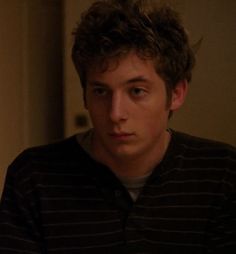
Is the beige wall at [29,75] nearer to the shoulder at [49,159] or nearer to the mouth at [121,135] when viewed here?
the shoulder at [49,159]

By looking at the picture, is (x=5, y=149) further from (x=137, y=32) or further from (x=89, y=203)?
(x=137, y=32)

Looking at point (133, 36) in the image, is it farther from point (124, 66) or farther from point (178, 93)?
point (178, 93)

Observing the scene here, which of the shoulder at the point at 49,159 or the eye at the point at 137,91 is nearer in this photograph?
the eye at the point at 137,91

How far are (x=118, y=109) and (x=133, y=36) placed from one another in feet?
0.54

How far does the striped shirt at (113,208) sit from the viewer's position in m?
1.12

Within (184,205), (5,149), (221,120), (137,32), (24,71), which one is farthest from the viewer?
(221,120)

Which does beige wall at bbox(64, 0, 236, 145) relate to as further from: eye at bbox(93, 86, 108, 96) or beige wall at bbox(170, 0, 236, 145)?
eye at bbox(93, 86, 108, 96)

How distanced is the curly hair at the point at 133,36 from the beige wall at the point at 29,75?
0.83m

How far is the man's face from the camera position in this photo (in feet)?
3.41

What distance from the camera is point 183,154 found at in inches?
47.9

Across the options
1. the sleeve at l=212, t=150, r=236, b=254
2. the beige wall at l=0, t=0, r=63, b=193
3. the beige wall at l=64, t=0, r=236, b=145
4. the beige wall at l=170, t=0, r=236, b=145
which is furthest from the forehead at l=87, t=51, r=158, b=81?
the beige wall at l=170, t=0, r=236, b=145

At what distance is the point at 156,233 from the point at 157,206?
64 mm

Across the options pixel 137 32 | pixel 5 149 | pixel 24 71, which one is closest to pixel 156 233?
pixel 137 32

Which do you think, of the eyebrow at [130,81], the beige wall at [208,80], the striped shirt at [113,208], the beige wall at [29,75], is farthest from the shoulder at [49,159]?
the beige wall at [208,80]
